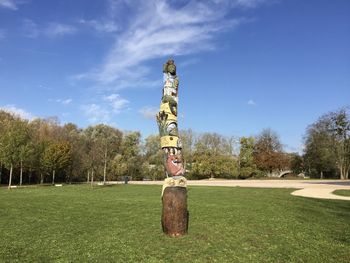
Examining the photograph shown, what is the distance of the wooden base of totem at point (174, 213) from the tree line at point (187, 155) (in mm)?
42188

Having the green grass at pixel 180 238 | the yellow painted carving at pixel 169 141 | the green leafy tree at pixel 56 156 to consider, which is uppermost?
the green leafy tree at pixel 56 156

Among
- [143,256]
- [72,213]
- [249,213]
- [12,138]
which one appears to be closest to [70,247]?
[143,256]

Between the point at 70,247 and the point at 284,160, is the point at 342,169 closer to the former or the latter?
the point at 284,160

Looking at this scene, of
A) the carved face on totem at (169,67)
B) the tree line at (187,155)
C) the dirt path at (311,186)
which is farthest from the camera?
the tree line at (187,155)

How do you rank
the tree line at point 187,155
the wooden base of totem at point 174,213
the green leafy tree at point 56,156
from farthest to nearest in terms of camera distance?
the tree line at point 187,155 < the green leafy tree at point 56,156 < the wooden base of totem at point 174,213

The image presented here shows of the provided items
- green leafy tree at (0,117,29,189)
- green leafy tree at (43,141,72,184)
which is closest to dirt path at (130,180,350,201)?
green leafy tree at (0,117,29,189)

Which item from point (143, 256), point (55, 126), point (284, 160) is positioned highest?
point (55, 126)

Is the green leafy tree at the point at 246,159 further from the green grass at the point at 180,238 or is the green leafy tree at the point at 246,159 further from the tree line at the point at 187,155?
the green grass at the point at 180,238

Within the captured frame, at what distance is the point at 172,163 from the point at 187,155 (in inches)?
2488

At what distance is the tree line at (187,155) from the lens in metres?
58.8

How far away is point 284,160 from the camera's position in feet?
250

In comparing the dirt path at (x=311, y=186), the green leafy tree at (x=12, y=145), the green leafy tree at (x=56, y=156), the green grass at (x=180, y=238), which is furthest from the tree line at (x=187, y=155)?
the green grass at (x=180, y=238)

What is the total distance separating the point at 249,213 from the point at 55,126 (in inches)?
2539

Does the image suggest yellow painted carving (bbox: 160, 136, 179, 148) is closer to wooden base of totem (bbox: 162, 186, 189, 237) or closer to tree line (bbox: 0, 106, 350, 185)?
wooden base of totem (bbox: 162, 186, 189, 237)
